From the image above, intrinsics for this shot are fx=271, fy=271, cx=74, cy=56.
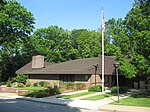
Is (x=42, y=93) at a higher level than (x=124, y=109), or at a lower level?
higher

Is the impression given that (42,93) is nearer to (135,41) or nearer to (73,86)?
(73,86)

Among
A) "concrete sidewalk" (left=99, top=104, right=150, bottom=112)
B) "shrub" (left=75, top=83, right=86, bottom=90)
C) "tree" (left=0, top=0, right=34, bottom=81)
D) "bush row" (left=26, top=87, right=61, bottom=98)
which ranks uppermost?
"tree" (left=0, top=0, right=34, bottom=81)

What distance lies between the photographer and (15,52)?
7144 centimetres

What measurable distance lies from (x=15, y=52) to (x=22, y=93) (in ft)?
128

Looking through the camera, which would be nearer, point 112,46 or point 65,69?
point 112,46

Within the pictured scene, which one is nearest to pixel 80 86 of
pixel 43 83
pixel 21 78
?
pixel 43 83

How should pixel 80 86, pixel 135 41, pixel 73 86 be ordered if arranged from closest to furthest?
pixel 135 41, pixel 73 86, pixel 80 86

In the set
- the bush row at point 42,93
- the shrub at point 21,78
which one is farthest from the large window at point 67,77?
the shrub at point 21,78

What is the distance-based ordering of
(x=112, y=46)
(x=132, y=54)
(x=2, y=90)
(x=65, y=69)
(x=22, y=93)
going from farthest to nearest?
(x=65, y=69), (x=2, y=90), (x=22, y=93), (x=112, y=46), (x=132, y=54)

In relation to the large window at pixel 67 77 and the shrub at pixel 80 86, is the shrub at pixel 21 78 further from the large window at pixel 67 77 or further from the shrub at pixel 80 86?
the shrub at pixel 80 86

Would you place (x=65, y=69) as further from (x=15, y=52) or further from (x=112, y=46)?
(x=15, y=52)

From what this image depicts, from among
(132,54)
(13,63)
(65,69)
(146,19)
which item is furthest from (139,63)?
(13,63)

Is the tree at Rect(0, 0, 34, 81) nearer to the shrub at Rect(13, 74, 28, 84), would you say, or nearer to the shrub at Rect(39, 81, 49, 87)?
the shrub at Rect(13, 74, 28, 84)

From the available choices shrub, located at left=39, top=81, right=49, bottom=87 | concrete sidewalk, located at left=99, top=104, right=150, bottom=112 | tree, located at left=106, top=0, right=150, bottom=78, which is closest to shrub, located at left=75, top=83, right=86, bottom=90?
shrub, located at left=39, top=81, right=49, bottom=87
